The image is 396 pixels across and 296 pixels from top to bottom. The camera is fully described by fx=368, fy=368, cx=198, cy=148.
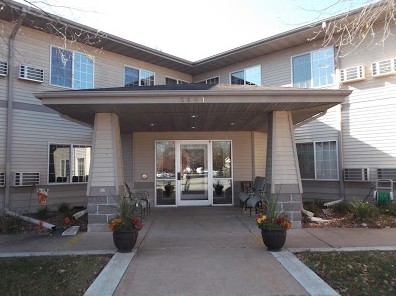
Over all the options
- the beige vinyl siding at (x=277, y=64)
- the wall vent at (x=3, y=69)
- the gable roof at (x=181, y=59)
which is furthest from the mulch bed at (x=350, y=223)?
the wall vent at (x=3, y=69)

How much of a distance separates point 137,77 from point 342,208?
9.17m

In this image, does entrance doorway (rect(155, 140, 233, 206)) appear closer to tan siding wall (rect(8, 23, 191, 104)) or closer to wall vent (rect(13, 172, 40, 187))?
tan siding wall (rect(8, 23, 191, 104))

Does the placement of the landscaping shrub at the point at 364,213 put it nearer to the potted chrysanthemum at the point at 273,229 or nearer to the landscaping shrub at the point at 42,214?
the potted chrysanthemum at the point at 273,229

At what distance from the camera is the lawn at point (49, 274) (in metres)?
4.86

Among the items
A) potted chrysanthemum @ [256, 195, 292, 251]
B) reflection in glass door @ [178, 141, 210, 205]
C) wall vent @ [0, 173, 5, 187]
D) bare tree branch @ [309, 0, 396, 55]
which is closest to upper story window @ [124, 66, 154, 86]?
reflection in glass door @ [178, 141, 210, 205]

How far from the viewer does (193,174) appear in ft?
42.5

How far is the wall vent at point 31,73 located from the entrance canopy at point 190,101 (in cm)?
279

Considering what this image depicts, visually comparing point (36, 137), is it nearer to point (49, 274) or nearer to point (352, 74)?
point (49, 274)

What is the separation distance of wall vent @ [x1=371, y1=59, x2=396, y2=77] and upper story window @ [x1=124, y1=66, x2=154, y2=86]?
845 centimetres

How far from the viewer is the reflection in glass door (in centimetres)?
1294

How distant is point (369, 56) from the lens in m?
11.9

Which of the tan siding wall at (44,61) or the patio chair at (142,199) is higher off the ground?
the tan siding wall at (44,61)

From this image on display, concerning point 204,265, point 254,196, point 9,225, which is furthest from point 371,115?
point 9,225

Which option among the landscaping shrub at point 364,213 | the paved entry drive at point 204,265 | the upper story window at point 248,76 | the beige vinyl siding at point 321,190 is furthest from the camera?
the upper story window at point 248,76
